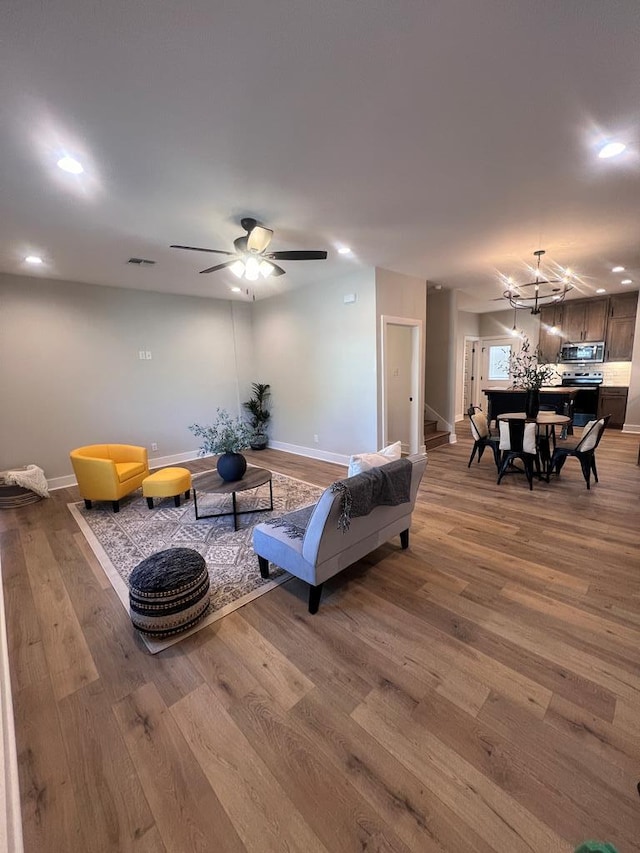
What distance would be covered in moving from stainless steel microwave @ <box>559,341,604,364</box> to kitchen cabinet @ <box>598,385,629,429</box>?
660 mm

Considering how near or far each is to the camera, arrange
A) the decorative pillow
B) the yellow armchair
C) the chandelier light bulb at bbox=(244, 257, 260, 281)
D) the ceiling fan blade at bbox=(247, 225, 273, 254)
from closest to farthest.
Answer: the decorative pillow < the ceiling fan blade at bbox=(247, 225, 273, 254) < the chandelier light bulb at bbox=(244, 257, 260, 281) < the yellow armchair

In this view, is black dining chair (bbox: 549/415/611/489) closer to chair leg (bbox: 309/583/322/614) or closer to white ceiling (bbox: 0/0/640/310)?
white ceiling (bbox: 0/0/640/310)

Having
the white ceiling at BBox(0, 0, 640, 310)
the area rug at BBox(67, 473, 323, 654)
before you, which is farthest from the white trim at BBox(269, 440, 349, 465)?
the white ceiling at BBox(0, 0, 640, 310)

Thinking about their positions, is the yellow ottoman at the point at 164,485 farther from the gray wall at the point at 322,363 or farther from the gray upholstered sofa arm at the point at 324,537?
the gray wall at the point at 322,363

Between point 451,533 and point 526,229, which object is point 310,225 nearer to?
point 526,229

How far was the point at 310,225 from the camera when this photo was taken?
325 centimetres

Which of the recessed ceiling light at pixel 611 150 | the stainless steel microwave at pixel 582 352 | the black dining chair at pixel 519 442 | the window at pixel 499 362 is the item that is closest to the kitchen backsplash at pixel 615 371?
the stainless steel microwave at pixel 582 352

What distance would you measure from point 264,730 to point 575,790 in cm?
123

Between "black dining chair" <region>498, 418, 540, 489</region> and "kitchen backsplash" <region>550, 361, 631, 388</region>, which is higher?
"kitchen backsplash" <region>550, 361, 631, 388</region>

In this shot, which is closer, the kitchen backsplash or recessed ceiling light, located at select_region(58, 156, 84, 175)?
recessed ceiling light, located at select_region(58, 156, 84, 175)

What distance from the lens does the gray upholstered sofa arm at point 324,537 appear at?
2.14 metres

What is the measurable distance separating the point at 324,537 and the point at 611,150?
3.05 m

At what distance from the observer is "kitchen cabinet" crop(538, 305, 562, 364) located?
789 centimetres

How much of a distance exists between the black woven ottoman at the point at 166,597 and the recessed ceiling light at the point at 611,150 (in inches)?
146
